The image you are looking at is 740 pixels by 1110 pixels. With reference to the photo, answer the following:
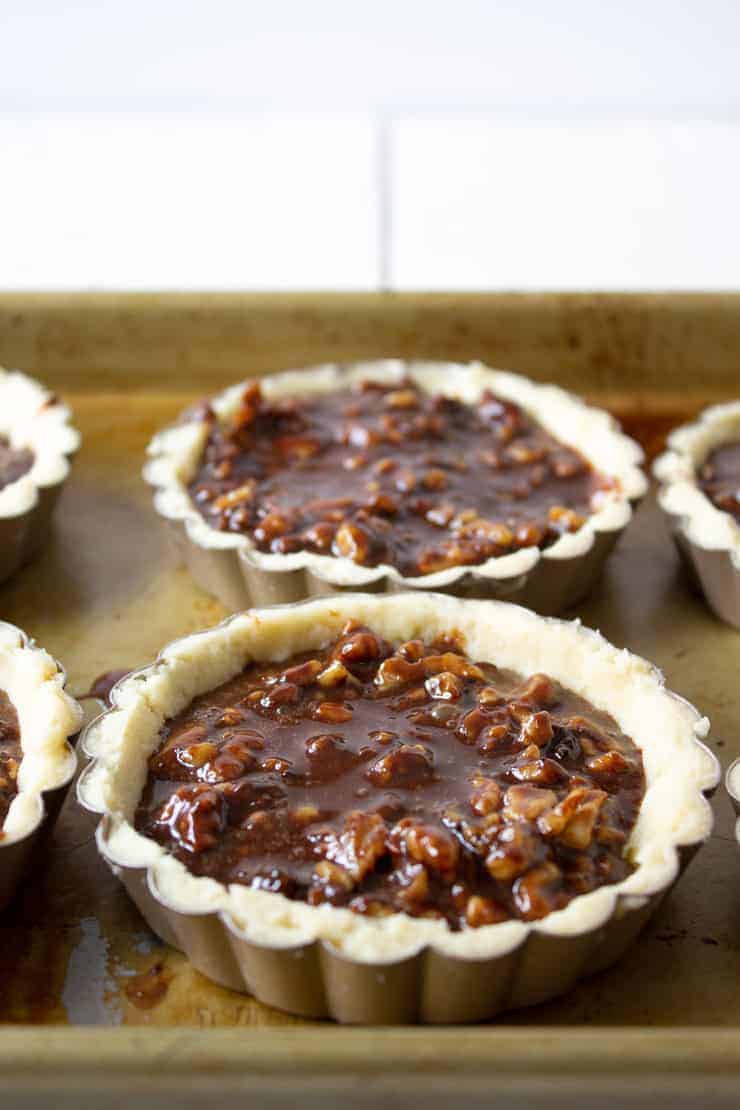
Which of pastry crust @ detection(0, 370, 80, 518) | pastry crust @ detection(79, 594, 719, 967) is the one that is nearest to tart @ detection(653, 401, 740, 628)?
pastry crust @ detection(79, 594, 719, 967)

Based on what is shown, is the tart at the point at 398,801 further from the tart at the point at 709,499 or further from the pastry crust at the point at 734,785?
the tart at the point at 709,499

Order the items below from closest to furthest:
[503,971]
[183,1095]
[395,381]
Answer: [183,1095] < [503,971] < [395,381]

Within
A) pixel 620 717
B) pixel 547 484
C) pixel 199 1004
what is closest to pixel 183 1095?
pixel 199 1004

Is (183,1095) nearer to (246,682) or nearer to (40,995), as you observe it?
(40,995)

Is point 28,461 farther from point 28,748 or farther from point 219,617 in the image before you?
point 28,748

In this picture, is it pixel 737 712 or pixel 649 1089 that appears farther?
pixel 737 712

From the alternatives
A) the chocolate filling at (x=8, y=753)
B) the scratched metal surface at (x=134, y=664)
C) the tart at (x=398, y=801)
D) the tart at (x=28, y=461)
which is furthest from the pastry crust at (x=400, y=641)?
the tart at (x=28, y=461)
